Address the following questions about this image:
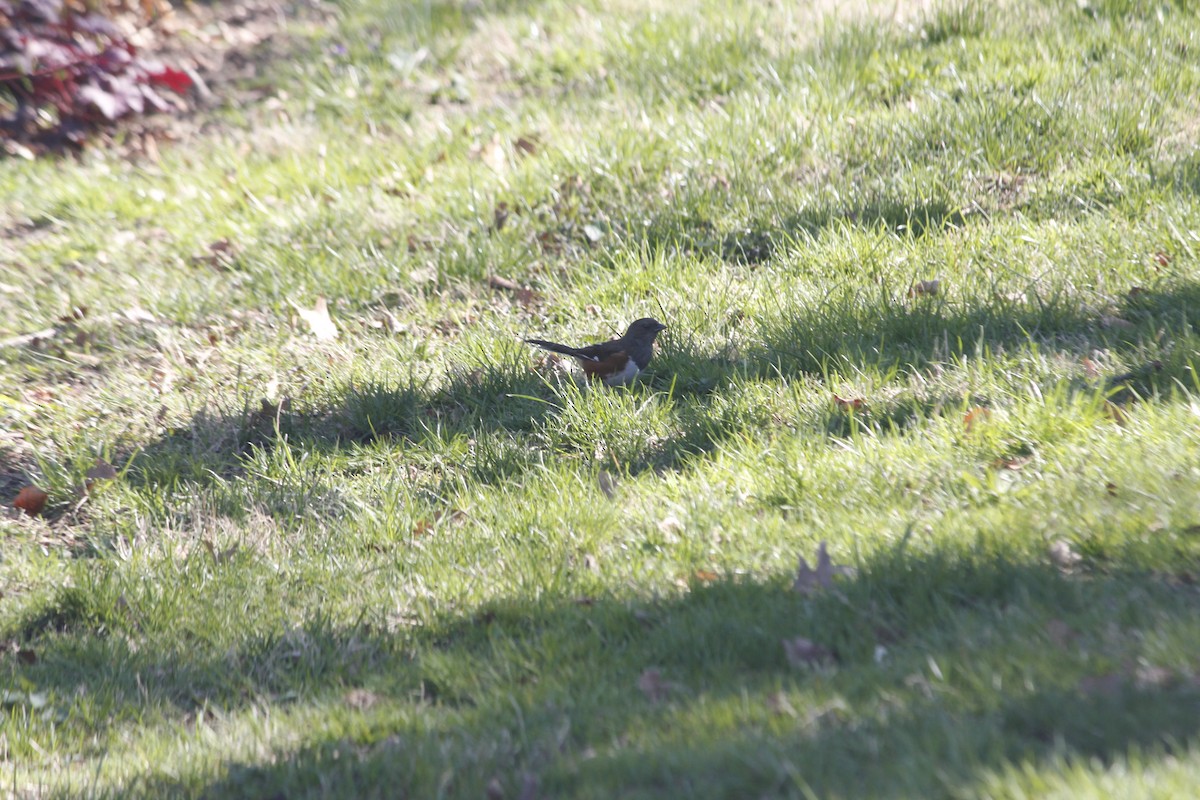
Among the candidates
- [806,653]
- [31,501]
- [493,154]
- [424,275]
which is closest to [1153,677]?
[806,653]

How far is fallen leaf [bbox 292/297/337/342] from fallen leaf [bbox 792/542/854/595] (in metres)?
3.47

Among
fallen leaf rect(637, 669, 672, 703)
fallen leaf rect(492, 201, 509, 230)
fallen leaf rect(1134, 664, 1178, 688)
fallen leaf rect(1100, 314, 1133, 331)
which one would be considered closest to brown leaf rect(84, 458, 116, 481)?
fallen leaf rect(492, 201, 509, 230)

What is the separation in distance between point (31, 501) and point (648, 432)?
112 inches

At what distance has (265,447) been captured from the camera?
4902mm

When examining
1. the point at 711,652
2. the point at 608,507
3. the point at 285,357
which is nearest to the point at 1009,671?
the point at 711,652

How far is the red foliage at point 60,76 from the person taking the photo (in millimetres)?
8297

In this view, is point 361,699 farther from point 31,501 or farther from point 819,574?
point 31,501

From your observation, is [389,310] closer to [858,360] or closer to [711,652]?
[858,360]

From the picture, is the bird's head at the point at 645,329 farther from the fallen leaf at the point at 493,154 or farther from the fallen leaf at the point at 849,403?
the fallen leaf at the point at 493,154

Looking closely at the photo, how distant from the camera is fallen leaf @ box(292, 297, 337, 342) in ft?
18.9

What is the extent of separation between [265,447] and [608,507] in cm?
199

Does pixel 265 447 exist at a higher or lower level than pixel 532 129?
lower

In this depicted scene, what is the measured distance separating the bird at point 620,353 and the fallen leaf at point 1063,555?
2.21 metres

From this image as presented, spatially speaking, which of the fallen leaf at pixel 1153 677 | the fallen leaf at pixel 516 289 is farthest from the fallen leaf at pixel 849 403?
the fallen leaf at pixel 516 289
